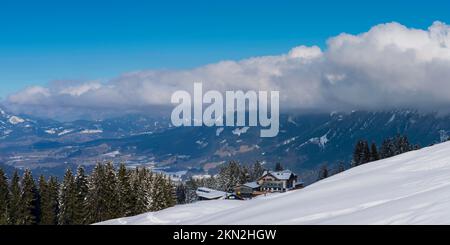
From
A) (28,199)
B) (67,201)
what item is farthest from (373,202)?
(67,201)

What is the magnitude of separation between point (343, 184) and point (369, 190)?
3212mm

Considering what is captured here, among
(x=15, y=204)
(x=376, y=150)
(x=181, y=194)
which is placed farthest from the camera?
(x=181, y=194)

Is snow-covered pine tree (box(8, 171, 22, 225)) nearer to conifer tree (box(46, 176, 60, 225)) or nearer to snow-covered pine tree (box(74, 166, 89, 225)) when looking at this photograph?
conifer tree (box(46, 176, 60, 225))

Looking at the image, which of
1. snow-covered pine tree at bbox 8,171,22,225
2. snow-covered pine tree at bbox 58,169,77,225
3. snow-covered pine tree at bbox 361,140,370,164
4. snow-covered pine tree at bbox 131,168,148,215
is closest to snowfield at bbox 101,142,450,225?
snow-covered pine tree at bbox 131,168,148,215

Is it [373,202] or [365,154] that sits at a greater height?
[365,154]

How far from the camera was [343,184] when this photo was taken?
19859 millimetres

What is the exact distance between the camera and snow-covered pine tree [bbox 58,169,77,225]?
240 ft

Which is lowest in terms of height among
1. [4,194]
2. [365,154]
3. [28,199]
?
[28,199]

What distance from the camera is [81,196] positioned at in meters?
75.8

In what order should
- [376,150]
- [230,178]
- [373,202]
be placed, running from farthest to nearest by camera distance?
[230,178] → [376,150] → [373,202]

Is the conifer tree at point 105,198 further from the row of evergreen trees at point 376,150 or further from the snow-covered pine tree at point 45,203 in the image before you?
the row of evergreen trees at point 376,150

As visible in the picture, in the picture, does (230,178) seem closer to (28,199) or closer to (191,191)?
(191,191)

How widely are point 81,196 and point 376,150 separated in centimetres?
7340
